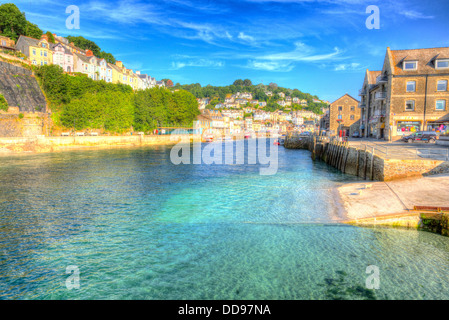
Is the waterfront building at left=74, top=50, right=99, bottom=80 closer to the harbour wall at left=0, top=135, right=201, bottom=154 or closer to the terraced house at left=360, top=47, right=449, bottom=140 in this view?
the harbour wall at left=0, top=135, right=201, bottom=154

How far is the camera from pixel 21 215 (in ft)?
54.1

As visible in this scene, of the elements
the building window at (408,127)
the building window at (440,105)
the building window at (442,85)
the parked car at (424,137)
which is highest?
the building window at (442,85)

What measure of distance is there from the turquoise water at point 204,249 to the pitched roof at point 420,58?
3245 cm

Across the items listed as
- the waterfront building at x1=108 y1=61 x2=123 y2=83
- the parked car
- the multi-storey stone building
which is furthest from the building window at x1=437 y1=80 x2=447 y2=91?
the waterfront building at x1=108 y1=61 x2=123 y2=83

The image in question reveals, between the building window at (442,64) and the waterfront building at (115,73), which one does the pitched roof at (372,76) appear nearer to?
the building window at (442,64)

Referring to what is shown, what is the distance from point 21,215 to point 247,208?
1299cm

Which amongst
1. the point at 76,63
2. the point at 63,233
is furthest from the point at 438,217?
the point at 76,63

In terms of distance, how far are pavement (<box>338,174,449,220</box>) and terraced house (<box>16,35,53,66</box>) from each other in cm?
8233

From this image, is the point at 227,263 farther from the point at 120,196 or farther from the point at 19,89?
the point at 19,89

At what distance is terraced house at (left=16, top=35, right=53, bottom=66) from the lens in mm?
74312

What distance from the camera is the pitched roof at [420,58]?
138 feet

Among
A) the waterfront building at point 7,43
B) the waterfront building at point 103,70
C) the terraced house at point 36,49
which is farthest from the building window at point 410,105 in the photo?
the waterfront building at point 103,70

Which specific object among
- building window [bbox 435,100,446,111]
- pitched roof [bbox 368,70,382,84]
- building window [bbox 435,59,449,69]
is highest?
pitched roof [bbox 368,70,382,84]

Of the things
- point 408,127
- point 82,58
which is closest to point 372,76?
point 408,127
